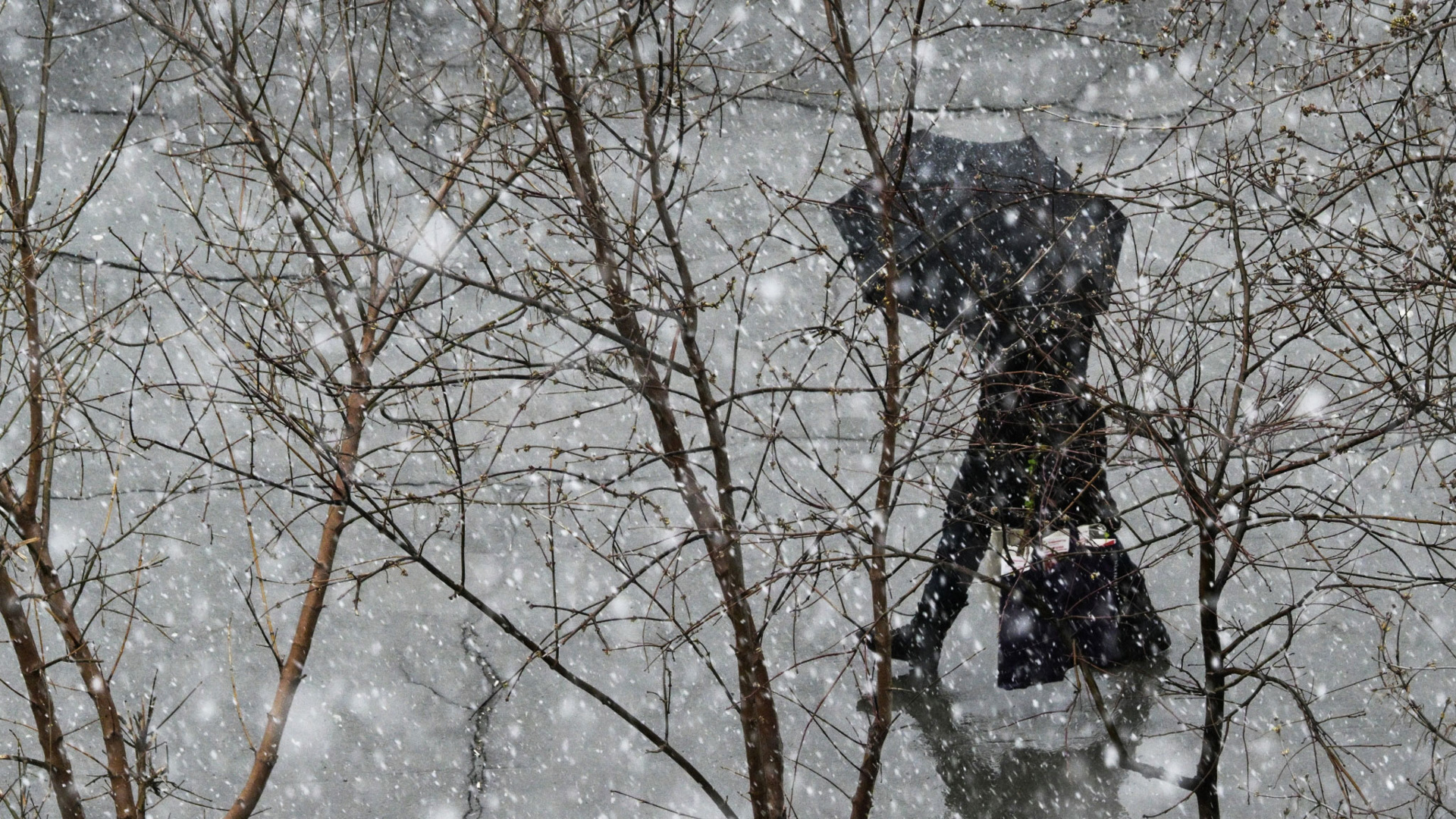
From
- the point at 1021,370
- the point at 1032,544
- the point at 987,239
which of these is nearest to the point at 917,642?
the point at 1032,544

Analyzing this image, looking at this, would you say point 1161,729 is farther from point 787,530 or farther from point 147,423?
point 147,423

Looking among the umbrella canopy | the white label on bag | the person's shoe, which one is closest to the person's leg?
the person's shoe

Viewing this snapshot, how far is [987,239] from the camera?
3.64 meters

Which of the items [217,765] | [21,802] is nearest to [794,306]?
[217,765]

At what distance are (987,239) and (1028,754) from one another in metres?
2.24

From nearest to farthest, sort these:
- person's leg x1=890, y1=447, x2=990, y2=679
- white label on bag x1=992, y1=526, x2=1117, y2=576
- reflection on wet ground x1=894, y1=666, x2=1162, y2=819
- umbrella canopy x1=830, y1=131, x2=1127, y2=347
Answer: white label on bag x1=992, y1=526, x2=1117, y2=576, umbrella canopy x1=830, y1=131, x2=1127, y2=347, person's leg x1=890, y1=447, x2=990, y2=679, reflection on wet ground x1=894, y1=666, x2=1162, y2=819

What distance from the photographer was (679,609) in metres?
6.42

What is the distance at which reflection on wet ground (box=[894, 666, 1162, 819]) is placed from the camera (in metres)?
4.65

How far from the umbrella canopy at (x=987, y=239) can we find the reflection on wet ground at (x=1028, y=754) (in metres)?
1.70

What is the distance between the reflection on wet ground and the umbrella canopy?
170cm

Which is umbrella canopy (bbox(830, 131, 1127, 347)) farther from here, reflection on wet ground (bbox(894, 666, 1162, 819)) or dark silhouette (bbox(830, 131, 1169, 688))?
reflection on wet ground (bbox(894, 666, 1162, 819))

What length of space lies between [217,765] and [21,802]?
3429 millimetres

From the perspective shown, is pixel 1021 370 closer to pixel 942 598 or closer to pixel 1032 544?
pixel 1032 544

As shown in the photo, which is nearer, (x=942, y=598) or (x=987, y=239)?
(x=987, y=239)
